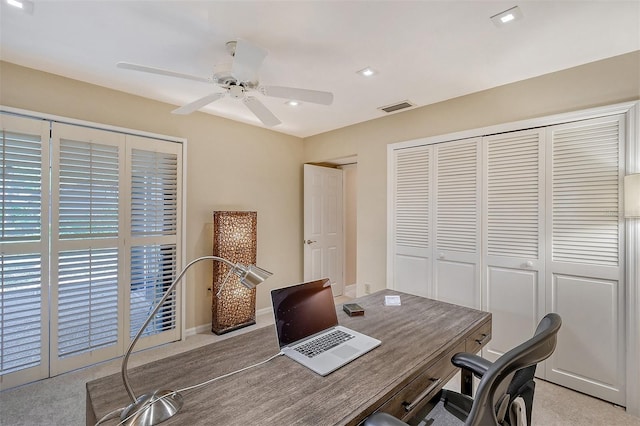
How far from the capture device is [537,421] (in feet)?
6.54

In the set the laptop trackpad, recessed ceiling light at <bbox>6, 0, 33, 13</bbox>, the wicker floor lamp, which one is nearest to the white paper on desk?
the laptop trackpad

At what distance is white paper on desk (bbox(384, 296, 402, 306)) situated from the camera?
2020mm

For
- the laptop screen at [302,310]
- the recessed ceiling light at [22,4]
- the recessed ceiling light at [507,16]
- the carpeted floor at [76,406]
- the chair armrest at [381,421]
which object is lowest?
the carpeted floor at [76,406]

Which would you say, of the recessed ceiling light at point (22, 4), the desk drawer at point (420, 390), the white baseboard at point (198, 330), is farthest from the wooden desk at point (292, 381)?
the white baseboard at point (198, 330)

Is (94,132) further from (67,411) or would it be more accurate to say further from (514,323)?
(514,323)

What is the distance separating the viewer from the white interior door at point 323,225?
4.50m

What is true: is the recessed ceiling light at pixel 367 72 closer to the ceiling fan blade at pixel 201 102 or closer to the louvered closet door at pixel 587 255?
the ceiling fan blade at pixel 201 102

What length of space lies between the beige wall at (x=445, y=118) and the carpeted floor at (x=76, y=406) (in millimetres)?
1807

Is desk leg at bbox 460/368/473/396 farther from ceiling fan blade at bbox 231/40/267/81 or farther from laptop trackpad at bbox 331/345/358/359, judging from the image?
ceiling fan blade at bbox 231/40/267/81

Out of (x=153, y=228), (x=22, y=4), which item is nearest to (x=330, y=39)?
(x=22, y=4)

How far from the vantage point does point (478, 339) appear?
173 centimetres

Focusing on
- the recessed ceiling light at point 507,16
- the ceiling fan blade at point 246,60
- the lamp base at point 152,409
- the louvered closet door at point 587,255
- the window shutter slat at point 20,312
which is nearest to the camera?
the lamp base at point 152,409

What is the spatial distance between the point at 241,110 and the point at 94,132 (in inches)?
57.0

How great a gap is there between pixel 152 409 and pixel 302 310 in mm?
699
